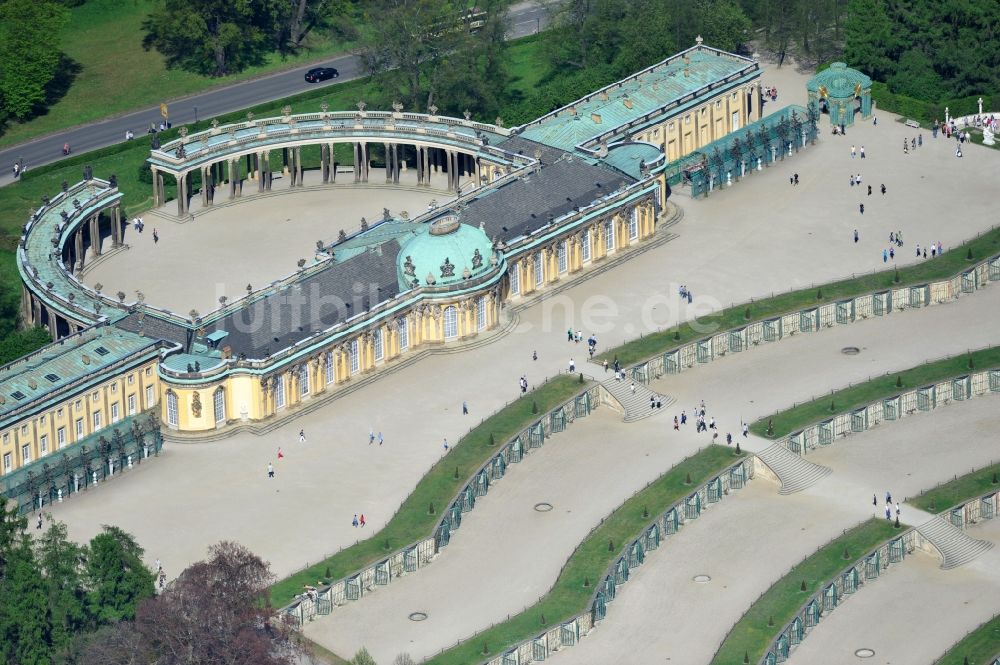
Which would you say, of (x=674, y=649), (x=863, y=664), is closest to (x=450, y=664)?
(x=674, y=649)

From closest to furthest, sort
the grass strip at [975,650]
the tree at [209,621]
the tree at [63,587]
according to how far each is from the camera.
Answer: the tree at [209,621], the tree at [63,587], the grass strip at [975,650]

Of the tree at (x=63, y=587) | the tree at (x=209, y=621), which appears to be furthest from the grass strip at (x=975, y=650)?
the tree at (x=63, y=587)

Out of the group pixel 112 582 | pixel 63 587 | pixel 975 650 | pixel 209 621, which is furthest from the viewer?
pixel 975 650

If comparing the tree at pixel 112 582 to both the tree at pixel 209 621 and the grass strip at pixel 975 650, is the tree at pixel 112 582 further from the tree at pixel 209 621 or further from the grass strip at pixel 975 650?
the grass strip at pixel 975 650

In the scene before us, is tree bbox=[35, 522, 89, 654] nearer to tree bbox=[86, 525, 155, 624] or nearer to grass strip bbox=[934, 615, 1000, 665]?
tree bbox=[86, 525, 155, 624]

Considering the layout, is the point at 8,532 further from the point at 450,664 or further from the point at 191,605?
the point at 450,664

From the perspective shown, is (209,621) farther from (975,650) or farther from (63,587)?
(975,650)

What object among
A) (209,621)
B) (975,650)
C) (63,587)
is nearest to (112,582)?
(63,587)
